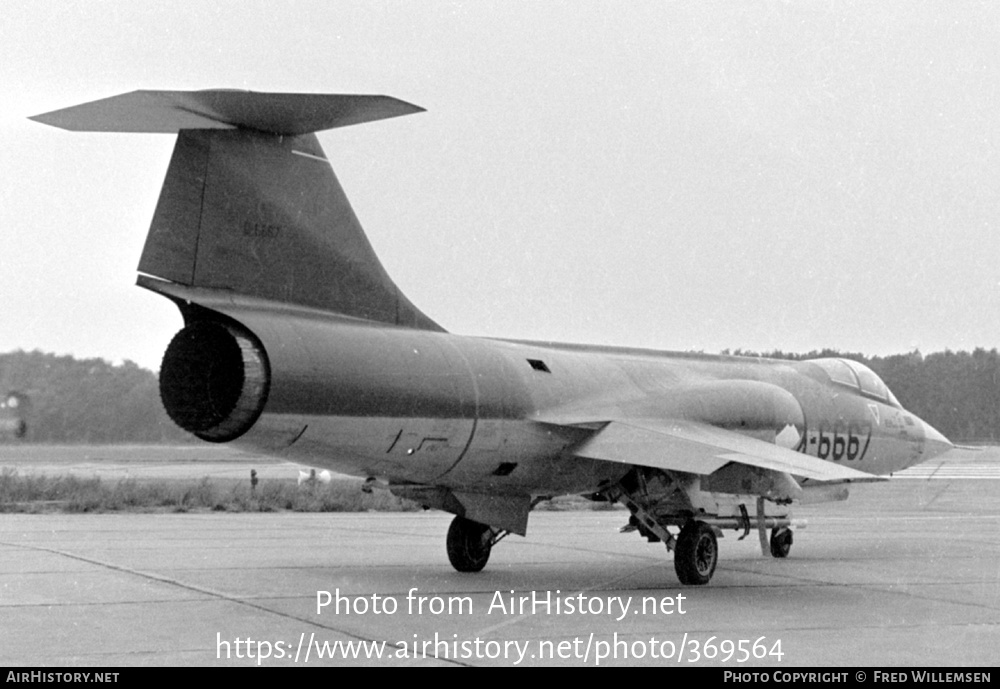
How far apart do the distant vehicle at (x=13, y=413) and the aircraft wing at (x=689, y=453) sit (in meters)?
5.34

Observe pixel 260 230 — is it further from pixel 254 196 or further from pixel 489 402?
pixel 489 402

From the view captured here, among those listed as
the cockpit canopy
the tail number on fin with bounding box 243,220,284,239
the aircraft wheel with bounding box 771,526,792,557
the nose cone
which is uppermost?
the tail number on fin with bounding box 243,220,284,239

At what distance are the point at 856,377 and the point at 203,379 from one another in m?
10.4

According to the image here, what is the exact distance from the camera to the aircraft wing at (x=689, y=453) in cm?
1191

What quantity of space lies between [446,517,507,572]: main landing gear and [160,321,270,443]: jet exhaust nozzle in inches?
158

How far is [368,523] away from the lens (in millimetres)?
22250

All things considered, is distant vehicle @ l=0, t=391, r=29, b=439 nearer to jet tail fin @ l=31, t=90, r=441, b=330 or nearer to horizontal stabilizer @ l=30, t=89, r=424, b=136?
jet tail fin @ l=31, t=90, r=441, b=330

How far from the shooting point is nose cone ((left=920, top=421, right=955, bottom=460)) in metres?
18.4

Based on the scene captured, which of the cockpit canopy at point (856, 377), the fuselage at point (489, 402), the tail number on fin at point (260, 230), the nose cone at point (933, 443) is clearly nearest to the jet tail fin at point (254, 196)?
the tail number on fin at point (260, 230)

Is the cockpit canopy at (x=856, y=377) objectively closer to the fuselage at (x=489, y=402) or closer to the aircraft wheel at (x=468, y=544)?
the fuselage at (x=489, y=402)

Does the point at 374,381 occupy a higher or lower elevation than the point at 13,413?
higher

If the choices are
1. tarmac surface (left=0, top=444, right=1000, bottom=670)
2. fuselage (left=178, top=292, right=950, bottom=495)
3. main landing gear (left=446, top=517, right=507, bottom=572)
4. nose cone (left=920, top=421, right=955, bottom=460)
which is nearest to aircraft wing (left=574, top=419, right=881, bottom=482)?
fuselage (left=178, top=292, right=950, bottom=495)

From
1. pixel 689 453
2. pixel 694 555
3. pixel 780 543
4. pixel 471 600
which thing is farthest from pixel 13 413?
pixel 780 543

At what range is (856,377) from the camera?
17.6 m
